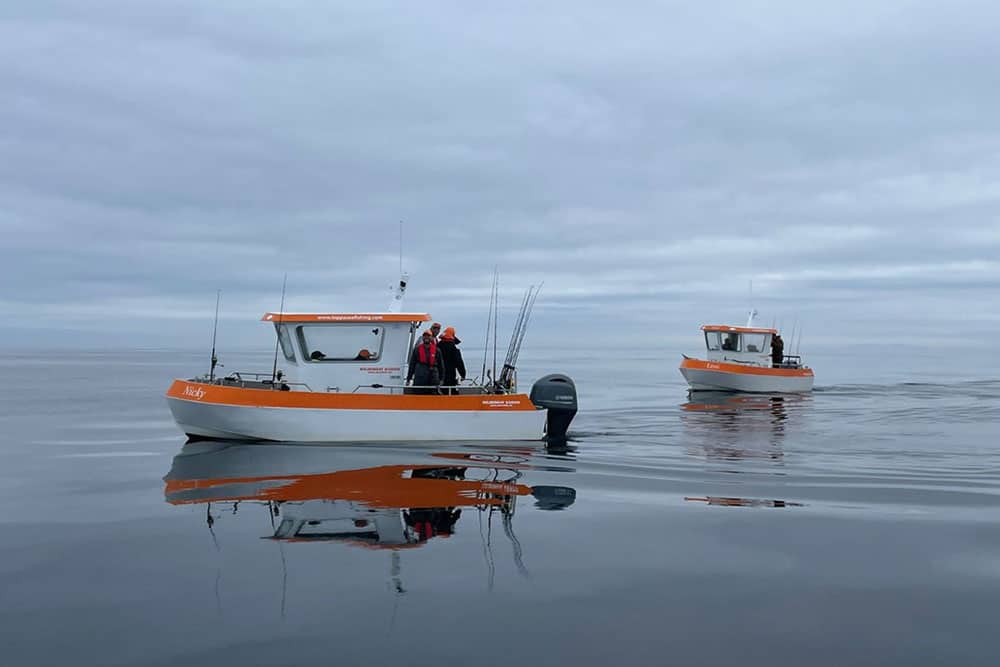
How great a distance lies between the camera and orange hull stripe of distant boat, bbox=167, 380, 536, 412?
16578 mm

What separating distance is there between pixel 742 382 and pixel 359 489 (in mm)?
28351

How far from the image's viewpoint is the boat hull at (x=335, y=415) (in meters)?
16.7

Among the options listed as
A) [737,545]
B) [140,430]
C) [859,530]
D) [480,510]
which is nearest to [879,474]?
[859,530]

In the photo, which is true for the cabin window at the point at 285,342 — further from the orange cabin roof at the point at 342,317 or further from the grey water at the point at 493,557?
the grey water at the point at 493,557

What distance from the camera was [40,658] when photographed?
5699mm

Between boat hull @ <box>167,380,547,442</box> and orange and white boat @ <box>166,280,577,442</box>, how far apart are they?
0.07 ft

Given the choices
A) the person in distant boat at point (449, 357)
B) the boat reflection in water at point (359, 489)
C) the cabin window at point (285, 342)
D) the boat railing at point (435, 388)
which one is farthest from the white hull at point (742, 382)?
the cabin window at point (285, 342)

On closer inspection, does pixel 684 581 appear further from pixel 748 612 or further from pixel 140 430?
pixel 140 430

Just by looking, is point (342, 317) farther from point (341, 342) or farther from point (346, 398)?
point (346, 398)

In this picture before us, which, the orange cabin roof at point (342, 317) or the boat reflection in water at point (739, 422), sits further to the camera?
the boat reflection in water at point (739, 422)

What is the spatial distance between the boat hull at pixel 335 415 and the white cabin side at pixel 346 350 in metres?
0.89

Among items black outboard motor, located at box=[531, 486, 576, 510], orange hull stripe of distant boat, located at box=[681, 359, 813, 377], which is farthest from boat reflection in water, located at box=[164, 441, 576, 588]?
orange hull stripe of distant boat, located at box=[681, 359, 813, 377]

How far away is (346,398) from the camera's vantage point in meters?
16.8

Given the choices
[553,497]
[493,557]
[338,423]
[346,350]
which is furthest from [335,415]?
[493,557]
